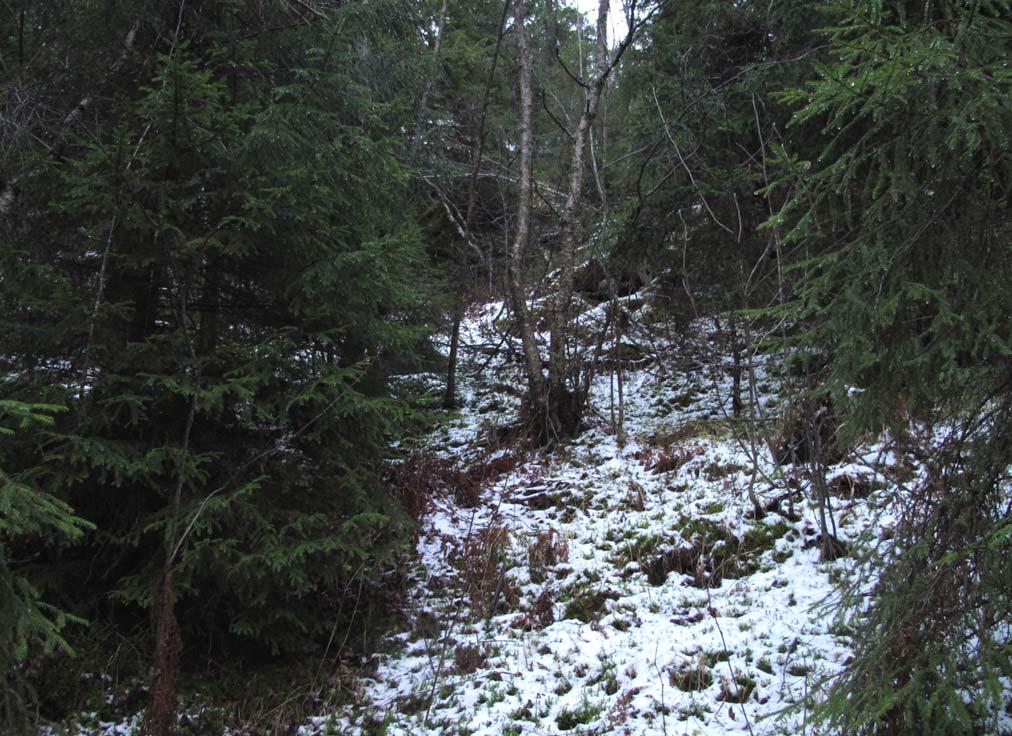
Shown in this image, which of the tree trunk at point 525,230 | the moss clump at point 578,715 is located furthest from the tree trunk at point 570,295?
the moss clump at point 578,715

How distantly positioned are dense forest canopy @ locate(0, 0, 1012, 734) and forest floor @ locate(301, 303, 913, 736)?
46 centimetres

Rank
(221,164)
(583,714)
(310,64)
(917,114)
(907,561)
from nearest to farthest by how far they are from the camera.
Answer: (917,114) < (907,561) < (583,714) < (221,164) < (310,64)

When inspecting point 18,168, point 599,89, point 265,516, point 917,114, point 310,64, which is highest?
point 599,89

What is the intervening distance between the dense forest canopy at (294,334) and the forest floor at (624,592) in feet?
1.53

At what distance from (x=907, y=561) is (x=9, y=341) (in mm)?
5789

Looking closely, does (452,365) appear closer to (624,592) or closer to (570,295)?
(570,295)

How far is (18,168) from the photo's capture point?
474 cm

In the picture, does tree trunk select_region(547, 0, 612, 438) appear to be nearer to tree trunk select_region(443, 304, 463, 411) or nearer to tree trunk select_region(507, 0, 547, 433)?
tree trunk select_region(507, 0, 547, 433)

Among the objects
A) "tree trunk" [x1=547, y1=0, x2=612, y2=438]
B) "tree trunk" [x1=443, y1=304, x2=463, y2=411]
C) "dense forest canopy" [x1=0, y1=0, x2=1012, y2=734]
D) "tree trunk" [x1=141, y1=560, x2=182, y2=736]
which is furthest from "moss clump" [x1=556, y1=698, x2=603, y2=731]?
"tree trunk" [x1=443, y1=304, x2=463, y2=411]

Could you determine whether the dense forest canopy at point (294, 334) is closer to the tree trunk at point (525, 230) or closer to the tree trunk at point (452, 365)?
the tree trunk at point (525, 230)

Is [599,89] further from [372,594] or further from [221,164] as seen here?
[372,594]

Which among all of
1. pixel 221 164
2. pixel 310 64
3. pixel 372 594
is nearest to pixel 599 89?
pixel 310 64

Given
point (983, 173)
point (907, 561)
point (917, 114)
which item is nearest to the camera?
point (983, 173)

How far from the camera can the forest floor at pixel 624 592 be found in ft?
14.8
